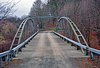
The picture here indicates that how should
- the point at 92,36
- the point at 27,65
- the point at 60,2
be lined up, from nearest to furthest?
the point at 27,65
the point at 92,36
the point at 60,2

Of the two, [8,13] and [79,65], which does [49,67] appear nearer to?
[79,65]

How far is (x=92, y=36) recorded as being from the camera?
32.9 metres

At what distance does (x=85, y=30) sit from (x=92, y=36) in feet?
9.23

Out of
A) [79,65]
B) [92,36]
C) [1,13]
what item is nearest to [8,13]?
[1,13]

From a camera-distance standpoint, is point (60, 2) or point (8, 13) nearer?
point (8, 13)

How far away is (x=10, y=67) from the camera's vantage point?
35.9ft

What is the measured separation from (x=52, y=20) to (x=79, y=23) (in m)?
69.9

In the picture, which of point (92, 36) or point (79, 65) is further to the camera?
point (92, 36)

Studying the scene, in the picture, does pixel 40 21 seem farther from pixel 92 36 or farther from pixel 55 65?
pixel 55 65

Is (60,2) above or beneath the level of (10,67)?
above

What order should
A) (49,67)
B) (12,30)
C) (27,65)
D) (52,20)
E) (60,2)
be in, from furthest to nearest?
(52,20) → (60,2) → (12,30) → (27,65) → (49,67)

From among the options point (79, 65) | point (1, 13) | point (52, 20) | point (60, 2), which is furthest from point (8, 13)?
point (52, 20)

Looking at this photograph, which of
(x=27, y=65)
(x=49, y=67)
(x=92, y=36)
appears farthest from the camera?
(x=92, y=36)

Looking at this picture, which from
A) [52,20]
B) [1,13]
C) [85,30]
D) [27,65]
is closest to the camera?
[1,13]
